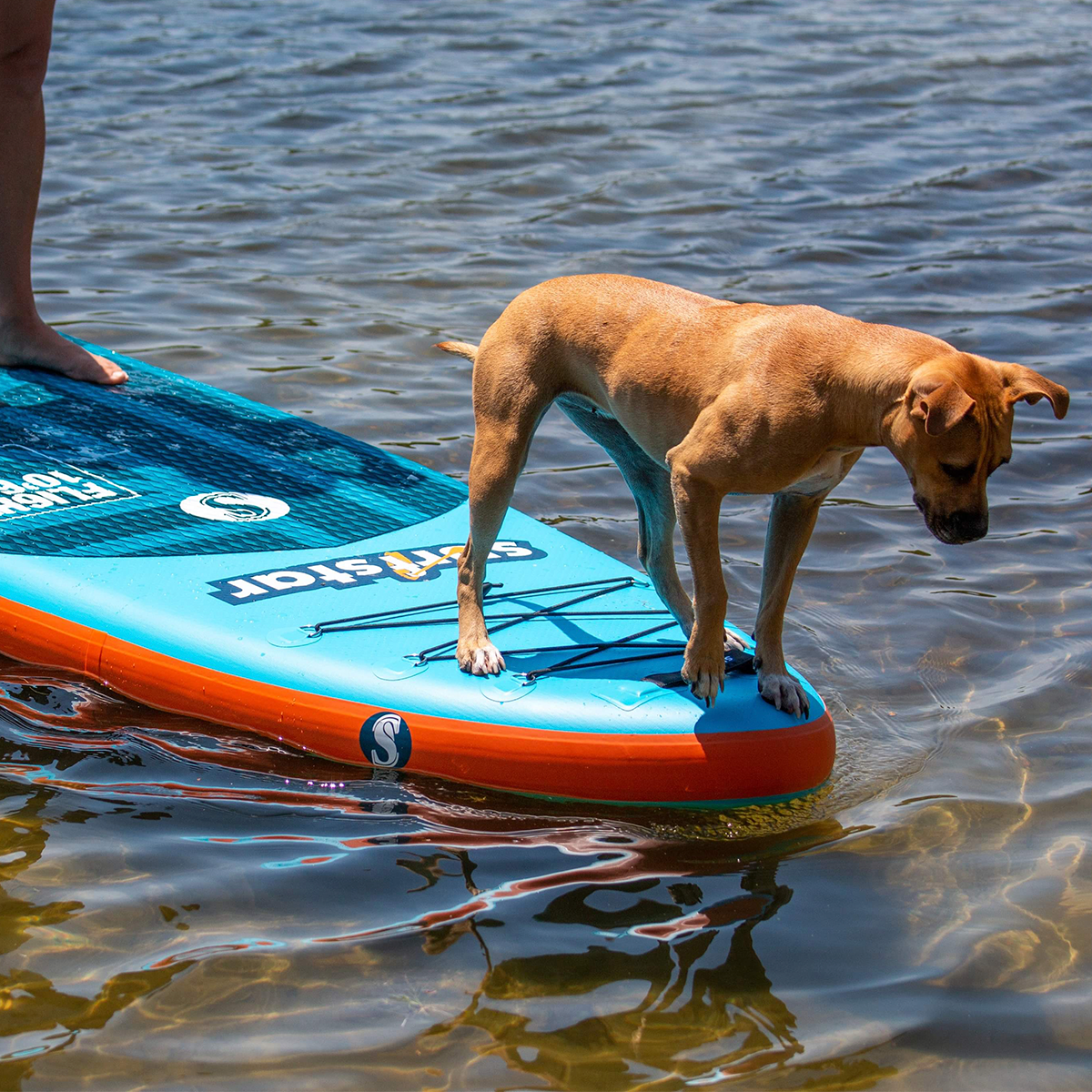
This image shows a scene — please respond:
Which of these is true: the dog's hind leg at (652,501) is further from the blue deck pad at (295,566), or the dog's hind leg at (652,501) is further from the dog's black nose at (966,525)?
the dog's black nose at (966,525)

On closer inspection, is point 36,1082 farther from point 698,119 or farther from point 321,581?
point 698,119

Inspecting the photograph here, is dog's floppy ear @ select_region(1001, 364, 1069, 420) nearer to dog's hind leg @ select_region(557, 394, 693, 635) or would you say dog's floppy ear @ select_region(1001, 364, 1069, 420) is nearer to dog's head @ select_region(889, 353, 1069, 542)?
dog's head @ select_region(889, 353, 1069, 542)

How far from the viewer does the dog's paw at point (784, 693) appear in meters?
4.16

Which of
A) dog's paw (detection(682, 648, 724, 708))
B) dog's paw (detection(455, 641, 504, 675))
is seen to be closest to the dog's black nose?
dog's paw (detection(682, 648, 724, 708))

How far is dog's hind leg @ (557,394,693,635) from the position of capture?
14.9ft

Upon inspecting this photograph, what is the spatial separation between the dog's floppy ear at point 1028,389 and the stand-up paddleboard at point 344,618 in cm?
128

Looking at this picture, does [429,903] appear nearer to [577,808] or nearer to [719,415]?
[577,808]

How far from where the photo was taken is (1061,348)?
8.20 meters

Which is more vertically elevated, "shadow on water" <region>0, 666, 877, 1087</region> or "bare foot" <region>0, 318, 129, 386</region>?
"bare foot" <region>0, 318, 129, 386</region>

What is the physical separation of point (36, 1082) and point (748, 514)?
4343 mm

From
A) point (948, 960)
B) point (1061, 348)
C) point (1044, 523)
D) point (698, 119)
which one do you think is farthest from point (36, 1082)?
point (698, 119)

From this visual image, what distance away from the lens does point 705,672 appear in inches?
156

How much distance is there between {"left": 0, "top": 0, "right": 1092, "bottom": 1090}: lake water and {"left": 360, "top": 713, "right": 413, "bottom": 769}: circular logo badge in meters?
0.09

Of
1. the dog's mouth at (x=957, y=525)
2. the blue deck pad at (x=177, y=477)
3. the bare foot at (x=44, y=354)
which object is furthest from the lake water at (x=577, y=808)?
the bare foot at (x=44, y=354)
